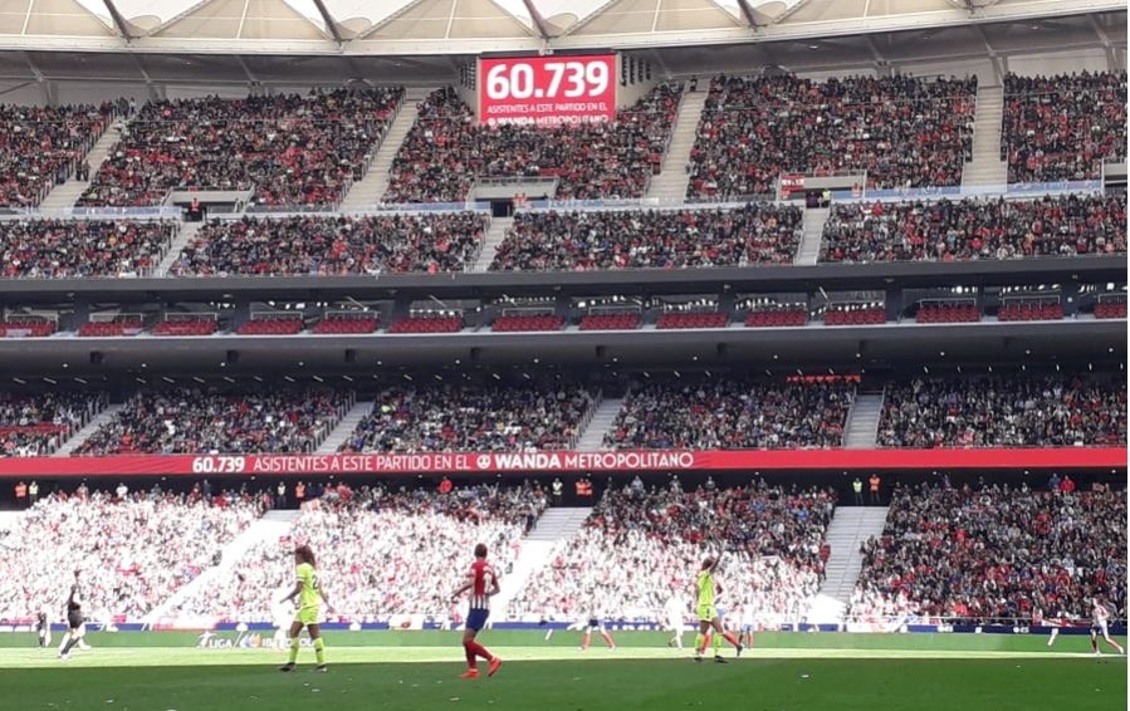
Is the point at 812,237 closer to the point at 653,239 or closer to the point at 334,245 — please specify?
the point at 653,239

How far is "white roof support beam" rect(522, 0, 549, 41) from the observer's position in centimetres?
7638

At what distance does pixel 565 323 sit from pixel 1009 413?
17.2 m

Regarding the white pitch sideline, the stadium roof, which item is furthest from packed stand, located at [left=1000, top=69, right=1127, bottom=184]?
the white pitch sideline

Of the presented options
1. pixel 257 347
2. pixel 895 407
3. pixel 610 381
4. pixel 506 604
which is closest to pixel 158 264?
pixel 257 347

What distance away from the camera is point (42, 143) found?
82.1 m

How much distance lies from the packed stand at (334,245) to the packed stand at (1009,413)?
18.3 meters

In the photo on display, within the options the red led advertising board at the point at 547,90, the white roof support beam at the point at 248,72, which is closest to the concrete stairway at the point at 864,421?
the red led advertising board at the point at 547,90

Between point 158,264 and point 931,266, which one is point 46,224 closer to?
point 158,264

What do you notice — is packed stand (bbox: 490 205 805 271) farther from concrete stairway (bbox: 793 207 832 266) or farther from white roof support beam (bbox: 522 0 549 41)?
white roof support beam (bbox: 522 0 549 41)

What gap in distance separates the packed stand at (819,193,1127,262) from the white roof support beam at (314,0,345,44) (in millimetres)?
24846

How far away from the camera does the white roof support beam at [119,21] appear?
251 feet

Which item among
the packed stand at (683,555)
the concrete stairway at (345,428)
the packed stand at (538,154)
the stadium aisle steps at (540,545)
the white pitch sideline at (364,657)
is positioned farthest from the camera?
the packed stand at (538,154)

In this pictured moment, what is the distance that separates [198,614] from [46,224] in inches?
990

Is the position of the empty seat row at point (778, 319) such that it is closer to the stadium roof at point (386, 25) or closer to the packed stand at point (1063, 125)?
the packed stand at point (1063, 125)
